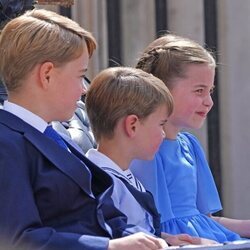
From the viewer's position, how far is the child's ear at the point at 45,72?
163 cm

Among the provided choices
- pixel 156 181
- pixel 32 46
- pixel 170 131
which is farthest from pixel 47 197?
pixel 170 131

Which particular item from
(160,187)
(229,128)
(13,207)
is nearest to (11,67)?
(13,207)

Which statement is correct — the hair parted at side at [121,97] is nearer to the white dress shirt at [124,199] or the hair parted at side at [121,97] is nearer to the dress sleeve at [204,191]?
the white dress shirt at [124,199]

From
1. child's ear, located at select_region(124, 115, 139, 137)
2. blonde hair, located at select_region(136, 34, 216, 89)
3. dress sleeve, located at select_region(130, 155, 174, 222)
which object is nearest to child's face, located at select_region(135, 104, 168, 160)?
child's ear, located at select_region(124, 115, 139, 137)

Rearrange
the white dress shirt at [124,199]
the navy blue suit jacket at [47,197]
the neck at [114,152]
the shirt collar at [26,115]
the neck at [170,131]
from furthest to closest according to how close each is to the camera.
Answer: the neck at [170,131] → the neck at [114,152] → the white dress shirt at [124,199] → the shirt collar at [26,115] → the navy blue suit jacket at [47,197]

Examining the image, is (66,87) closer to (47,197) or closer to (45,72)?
(45,72)

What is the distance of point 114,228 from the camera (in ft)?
5.38

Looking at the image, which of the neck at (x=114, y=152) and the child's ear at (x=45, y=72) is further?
the neck at (x=114, y=152)

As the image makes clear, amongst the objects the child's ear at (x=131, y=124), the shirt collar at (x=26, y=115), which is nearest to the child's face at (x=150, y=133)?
the child's ear at (x=131, y=124)

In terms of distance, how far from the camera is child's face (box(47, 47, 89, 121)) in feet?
5.38

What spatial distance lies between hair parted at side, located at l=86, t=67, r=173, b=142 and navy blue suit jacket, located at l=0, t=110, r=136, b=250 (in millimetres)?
259

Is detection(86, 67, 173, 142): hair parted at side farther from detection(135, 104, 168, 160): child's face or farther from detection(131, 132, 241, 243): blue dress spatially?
detection(131, 132, 241, 243): blue dress

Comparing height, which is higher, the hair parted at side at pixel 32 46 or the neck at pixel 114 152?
the hair parted at side at pixel 32 46

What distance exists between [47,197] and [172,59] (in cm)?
74
